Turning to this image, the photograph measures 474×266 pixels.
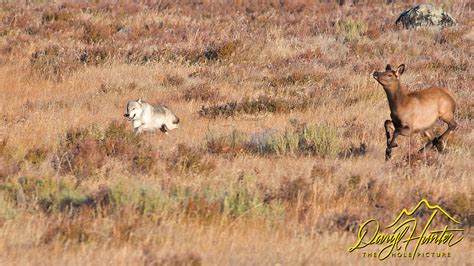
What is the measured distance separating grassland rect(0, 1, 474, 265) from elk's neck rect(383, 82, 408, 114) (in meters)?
0.68

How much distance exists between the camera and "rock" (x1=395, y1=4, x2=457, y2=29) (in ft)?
77.7

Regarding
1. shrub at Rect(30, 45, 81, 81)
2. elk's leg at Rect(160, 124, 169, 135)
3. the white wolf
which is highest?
the white wolf

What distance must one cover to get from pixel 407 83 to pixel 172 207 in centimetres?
1031

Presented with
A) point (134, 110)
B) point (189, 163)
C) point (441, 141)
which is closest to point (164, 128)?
point (134, 110)

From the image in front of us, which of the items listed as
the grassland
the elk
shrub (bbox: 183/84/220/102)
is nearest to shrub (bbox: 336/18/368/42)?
the grassland

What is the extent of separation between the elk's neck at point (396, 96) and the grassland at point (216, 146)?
0.68 meters

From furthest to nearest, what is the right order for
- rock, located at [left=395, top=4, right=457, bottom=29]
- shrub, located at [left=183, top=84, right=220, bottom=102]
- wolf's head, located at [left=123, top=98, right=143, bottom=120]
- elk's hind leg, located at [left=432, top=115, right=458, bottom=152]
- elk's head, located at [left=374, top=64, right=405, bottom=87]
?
rock, located at [left=395, top=4, right=457, bottom=29], shrub, located at [left=183, top=84, right=220, bottom=102], wolf's head, located at [left=123, top=98, right=143, bottom=120], elk's hind leg, located at [left=432, top=115, right=458, bottom=152], elk's head, located at [left=374, top=64, right=405, bottom=87]

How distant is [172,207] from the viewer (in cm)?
670

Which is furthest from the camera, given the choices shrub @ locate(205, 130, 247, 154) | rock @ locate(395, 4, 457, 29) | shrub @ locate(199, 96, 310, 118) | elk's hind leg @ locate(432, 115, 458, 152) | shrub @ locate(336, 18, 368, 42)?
rock @ locate(395, 4, 457, 29)

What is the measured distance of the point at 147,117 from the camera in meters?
12.0

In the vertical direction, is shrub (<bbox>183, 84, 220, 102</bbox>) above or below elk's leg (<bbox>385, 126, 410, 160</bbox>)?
below

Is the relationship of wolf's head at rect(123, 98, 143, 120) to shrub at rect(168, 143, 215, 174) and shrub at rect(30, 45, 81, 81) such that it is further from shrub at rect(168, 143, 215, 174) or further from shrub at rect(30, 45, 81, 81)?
shrub at rect(30, 45, 81, 81)

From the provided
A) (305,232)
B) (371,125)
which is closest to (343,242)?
(305,232)

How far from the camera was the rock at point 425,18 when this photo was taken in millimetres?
23672
